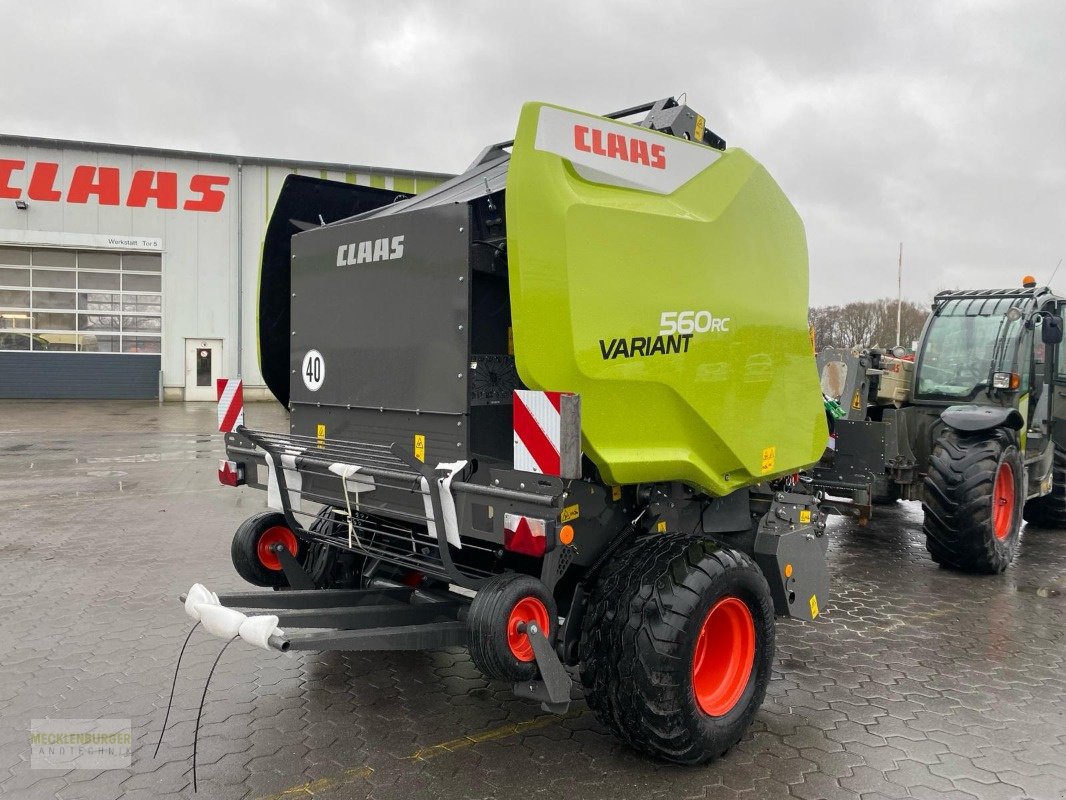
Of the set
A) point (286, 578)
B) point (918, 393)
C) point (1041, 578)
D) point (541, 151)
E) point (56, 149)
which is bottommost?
point (1041, 578)

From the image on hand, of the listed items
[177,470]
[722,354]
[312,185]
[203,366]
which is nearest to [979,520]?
[722,354]

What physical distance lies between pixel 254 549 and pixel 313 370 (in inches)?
45.0

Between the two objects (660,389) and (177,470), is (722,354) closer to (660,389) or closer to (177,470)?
(660,389)

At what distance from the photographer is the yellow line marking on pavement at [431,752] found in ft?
10.8

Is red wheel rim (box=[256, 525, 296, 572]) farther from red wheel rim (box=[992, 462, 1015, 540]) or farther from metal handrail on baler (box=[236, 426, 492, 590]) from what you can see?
red wheel rim (box=[992, 462, 1015, 540])

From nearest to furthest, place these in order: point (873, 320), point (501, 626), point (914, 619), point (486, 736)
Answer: point (501, 626), point (486, 736), point (914, 619), point (873, 320)

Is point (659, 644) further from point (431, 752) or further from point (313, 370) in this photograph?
point (313, 370)

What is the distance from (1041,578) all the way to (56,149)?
1080 inches

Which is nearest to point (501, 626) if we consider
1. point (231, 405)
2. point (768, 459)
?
point (768, 459)

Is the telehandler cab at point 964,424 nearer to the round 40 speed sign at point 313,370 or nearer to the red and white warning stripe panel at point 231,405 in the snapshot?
the round 40 speed sign at point 313,370

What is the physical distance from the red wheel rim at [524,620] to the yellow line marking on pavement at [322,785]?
0.98m

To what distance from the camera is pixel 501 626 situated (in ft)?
9.69

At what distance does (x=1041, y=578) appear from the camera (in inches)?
270

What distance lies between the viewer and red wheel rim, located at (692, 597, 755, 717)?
371cm
